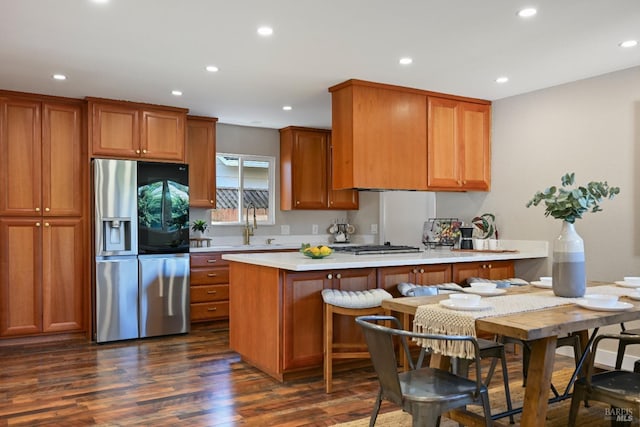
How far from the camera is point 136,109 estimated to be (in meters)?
4.99

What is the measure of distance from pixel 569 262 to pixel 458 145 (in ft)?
7.90

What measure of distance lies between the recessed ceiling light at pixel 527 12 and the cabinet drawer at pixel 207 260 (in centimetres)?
379

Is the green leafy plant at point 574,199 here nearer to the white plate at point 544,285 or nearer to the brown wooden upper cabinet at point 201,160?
the white plate at point 544,285

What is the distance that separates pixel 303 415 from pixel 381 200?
378 centimetres

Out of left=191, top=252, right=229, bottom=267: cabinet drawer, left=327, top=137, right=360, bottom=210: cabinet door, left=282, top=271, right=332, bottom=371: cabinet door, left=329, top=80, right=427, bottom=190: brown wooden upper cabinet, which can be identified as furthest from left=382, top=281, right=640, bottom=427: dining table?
left=327, top=137, right=360, bottom=210: cabinet door

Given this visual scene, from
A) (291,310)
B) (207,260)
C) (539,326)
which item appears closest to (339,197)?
(207,260)

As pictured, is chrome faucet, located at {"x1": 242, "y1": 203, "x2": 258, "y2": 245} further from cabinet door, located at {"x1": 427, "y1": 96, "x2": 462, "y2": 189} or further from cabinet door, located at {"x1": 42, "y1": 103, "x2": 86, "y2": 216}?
cabinet door, located at {"x1": 427, "y1": 96, "x2": 462, "y2": 189}

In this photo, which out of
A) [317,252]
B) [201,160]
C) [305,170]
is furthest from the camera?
[305,170]

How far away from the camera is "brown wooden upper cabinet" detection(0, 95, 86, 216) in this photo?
182 inches

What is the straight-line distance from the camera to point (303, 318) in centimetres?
352

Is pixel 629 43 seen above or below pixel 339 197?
above

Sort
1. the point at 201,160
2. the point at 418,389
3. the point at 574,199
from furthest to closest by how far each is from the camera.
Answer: the point at 201,160 → the point at 574,199 → the point at 418,389

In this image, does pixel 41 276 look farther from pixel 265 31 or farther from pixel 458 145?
pixel 458 145

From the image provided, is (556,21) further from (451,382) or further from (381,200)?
(381,200)
